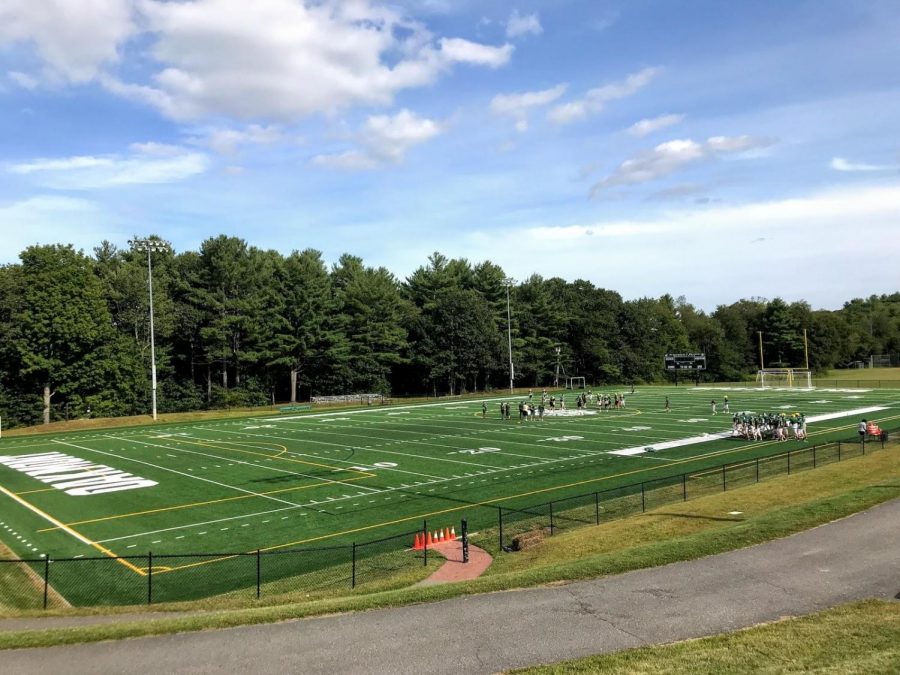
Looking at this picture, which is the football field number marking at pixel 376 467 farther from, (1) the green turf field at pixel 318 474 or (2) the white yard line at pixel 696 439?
(2) the white yard line at pixel 696 439

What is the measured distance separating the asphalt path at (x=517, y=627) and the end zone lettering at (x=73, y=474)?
18.1m

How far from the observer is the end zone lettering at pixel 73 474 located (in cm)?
2612

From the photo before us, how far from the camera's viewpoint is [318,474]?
2794 cm

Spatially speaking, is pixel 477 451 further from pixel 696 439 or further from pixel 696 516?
pixel 696 516

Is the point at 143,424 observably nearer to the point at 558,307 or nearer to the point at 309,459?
the point at 309,459

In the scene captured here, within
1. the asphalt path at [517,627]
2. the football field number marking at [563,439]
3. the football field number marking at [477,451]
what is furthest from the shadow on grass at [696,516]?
the football field number marking at [563,439]

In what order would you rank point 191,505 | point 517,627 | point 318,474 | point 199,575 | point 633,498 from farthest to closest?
1. point 318,474
2. point 191,505
3. point 633,498
4. point 199,575
5. point 517,627

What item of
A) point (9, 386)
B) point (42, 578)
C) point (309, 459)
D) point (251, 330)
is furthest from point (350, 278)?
point (42, 578)

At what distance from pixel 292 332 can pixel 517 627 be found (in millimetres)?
67673

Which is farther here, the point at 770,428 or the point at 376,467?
the point at 770,428

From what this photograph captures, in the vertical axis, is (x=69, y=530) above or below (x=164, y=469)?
below

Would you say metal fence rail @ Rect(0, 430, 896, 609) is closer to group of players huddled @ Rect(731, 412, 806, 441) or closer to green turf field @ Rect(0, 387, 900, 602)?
green turf field @ Rect(0, 387, 900, 602)

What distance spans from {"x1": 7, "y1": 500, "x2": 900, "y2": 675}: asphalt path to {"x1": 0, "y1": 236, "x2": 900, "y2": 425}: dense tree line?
55.7 m

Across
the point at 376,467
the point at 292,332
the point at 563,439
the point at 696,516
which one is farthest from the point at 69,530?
the point at 292,332
